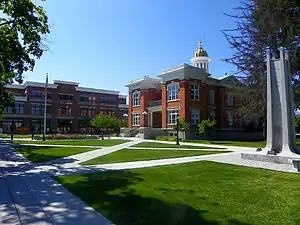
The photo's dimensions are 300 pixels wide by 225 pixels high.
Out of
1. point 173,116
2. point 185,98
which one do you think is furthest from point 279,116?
point 173,116

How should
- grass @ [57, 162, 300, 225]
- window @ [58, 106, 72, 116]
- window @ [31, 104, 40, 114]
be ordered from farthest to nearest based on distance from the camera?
window @ [58, 106, 72, 116], window @ [31, 104, 40, 114], grass @ [57, 162, 300, 225]

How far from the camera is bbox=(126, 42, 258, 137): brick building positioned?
114ft

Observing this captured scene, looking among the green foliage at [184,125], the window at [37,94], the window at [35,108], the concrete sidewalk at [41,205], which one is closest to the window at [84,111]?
the window at [37,94]

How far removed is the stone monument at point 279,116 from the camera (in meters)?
11.8

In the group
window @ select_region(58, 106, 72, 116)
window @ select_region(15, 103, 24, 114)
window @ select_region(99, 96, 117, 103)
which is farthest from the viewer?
window @ select_region(99, 96, 117, 103)

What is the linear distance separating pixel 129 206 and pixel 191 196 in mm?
1593

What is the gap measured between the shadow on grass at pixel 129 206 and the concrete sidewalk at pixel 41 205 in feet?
0.84

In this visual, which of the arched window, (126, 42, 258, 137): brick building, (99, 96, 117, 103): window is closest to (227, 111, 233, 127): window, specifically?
(126, 42, 258, 137): brick building

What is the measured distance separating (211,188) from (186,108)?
27908 mm

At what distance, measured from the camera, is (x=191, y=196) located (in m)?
5.80

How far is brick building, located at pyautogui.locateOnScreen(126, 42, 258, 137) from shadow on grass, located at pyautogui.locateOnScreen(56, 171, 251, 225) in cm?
2762

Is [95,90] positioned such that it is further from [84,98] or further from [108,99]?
[108,99]

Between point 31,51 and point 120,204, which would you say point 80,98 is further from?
point 120,204

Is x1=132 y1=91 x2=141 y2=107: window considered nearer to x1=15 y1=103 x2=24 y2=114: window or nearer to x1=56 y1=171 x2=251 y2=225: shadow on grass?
x1=15 y1=103 x2=24 y2=114: window
